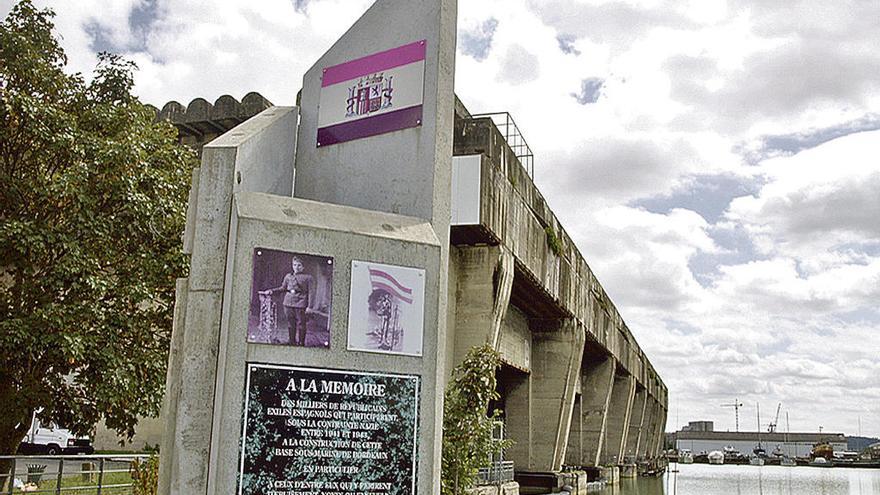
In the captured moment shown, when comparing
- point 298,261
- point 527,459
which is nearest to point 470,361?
point 298,261

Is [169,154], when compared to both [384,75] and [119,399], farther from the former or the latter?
[384,75]

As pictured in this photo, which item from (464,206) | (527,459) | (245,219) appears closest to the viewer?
(245,219)

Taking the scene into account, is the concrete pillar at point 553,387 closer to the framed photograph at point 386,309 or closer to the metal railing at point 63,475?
the metal railing at point 63,475

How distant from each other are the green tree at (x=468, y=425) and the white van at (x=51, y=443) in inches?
740

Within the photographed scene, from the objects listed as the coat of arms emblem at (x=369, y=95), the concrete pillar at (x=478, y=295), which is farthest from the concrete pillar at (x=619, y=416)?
the coat of arms emblem at (x=369, y=95)

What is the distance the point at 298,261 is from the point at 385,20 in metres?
3.30

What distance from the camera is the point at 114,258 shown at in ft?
52.1

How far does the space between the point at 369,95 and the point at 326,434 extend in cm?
→ 394

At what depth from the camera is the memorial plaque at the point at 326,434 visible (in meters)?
7.45

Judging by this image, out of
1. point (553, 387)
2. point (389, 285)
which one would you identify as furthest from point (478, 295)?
point (389, 285)

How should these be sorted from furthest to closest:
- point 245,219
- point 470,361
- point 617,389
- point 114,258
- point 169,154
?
point 617,389
point 169,154
point 114,258
point 470,361
point 245,219

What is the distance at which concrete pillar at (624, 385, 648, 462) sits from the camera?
71.0m

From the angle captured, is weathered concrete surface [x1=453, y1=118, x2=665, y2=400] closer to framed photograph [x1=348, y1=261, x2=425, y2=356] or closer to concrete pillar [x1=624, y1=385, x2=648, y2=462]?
framed photograph [x1=348, y1=261, x2=425, y2=356]

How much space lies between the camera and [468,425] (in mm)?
13828
